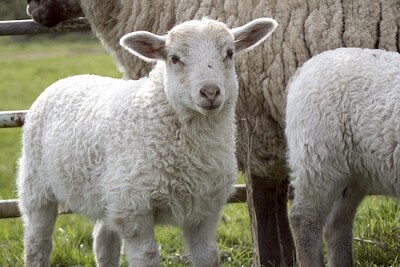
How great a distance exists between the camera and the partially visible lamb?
4738 mm

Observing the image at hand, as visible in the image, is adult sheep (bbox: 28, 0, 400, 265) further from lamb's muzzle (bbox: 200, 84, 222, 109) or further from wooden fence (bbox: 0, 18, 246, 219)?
lamb's muzzle (bbox: 200, 84, 222, 109)

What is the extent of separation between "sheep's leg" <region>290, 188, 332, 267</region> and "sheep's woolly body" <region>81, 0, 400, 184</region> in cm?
59

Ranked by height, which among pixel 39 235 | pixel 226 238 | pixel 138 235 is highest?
pixel 138 235

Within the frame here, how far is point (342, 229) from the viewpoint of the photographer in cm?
549

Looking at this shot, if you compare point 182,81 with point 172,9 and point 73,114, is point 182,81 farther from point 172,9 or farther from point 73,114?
point 172,9

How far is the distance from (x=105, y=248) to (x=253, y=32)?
59.8 inches

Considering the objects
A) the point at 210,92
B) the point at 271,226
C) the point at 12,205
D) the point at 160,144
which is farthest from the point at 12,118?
the point at 210,92

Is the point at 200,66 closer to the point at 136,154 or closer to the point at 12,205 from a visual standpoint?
the point at 136,154

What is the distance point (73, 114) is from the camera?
5.12m

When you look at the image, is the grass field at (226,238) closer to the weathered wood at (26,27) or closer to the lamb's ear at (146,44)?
the weathered wood at (26,27)

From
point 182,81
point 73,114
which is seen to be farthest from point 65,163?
point 182,81

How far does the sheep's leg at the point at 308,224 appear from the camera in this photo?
5.07m

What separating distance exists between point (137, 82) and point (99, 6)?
1.75 m

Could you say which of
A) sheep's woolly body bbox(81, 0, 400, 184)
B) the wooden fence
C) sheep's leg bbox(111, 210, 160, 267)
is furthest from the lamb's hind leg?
the wooden fence
